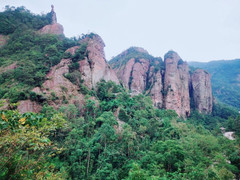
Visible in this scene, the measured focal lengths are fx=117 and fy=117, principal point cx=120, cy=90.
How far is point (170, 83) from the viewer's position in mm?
38125

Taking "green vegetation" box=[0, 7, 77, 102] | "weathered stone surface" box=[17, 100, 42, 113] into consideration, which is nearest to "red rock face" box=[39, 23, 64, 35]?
"green vegetation" box=[0, 7, 77, 102]

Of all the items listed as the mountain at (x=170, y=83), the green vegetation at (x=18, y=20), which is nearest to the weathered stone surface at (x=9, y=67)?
the green vegetation at (x=18, y=20)

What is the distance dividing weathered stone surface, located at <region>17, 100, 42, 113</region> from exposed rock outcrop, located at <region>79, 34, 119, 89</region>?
10789mm

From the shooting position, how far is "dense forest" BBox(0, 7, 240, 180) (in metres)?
2.34

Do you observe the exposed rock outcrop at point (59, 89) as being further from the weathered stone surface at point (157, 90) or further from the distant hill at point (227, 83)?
the distant hill at point (227, 83)

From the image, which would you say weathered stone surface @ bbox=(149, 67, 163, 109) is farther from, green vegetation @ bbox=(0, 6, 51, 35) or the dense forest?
green vegetation @ bbox=(0, 6, 51, 35)

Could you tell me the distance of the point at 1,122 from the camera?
196 cm

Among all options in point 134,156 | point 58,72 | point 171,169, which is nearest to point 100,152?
point 134,156

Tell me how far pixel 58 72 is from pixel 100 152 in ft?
56.1

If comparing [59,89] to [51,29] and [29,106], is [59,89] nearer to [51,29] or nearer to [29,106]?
[29,106]

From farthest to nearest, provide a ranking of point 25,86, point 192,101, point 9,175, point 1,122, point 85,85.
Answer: point 192,101 → point 85,85 → point 25,86 → point 9,175 → point 1,122

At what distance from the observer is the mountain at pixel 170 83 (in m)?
36.5

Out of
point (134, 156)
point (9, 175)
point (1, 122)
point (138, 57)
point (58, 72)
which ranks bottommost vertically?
point (134, 156)

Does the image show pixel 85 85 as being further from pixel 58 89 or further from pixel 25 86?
pixel 25 86
